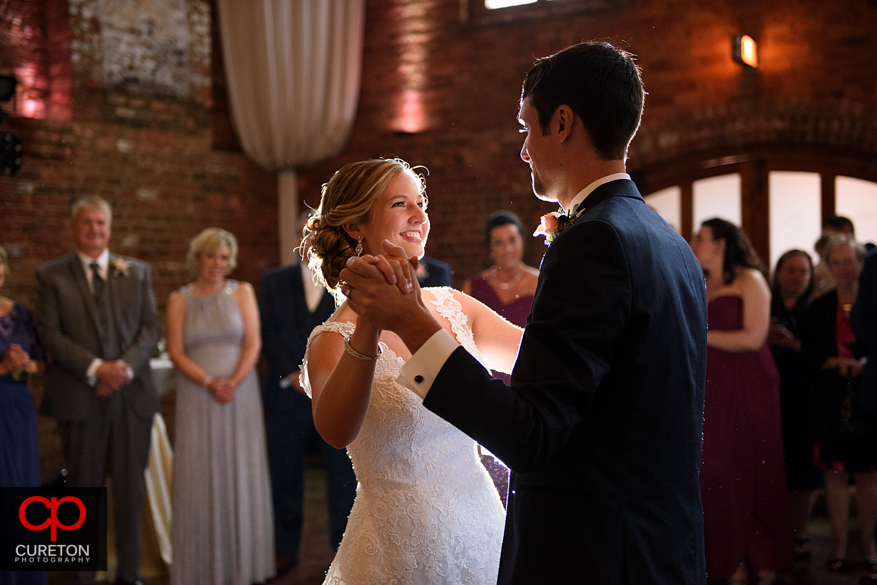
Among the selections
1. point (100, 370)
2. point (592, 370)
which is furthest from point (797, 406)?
point (100, 370)

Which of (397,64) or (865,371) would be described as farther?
(397,64)

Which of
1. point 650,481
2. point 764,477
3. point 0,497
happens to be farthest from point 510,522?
point 0,497

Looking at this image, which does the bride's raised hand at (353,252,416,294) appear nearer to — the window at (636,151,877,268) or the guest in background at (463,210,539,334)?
the guest in background at (463,210,539,334)

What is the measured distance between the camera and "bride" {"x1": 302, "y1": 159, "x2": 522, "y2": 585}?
1.64m

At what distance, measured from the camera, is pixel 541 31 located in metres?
4.96

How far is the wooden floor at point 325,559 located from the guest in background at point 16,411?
59cm

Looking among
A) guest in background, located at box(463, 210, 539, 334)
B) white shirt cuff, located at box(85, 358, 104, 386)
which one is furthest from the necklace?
white shirt cuff, located at box(85, 358, 104, 386)

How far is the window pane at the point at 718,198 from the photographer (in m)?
4.86

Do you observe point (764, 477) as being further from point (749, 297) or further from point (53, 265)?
point (53, 265)

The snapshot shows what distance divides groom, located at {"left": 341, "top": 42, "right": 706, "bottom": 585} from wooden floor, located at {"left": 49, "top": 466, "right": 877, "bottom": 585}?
2.77m

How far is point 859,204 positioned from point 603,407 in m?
4.34

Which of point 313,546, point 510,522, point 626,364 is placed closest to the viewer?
point 626,364

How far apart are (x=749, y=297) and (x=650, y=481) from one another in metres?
2.54

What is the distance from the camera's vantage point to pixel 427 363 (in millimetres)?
1054
